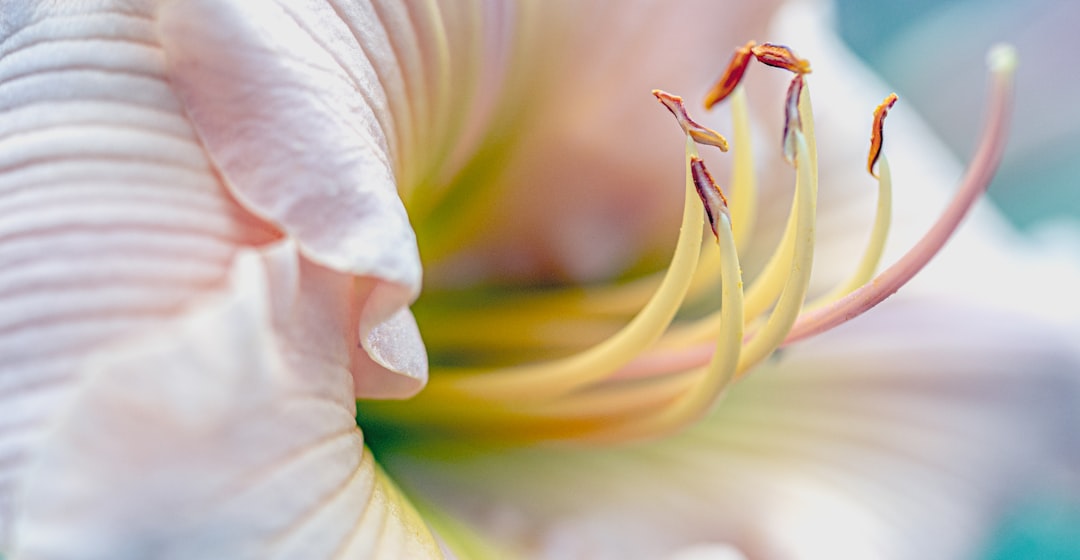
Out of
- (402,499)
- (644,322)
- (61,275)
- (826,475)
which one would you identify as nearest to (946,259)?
(826,475)

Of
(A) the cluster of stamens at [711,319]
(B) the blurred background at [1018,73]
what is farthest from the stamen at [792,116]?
(B) the blurred background at [1018,73]

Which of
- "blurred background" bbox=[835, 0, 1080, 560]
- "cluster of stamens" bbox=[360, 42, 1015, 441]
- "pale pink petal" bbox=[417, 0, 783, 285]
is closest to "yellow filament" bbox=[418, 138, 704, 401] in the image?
"cluster of stamens" bbox=[360, 42, 1015, 441]

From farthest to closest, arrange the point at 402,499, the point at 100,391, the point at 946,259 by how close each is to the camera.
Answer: the point at 946,259
the point at 402,499
the point at 100,391

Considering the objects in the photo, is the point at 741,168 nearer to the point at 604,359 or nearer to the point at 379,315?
the point at 604,359

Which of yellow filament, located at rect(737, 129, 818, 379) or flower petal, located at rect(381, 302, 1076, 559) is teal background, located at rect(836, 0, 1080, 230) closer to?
flower petal, located at rect(381, 302, 1076, 559)

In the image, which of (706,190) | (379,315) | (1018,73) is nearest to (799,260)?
(706,190)

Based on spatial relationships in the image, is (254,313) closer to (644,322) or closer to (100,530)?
(100,530)
